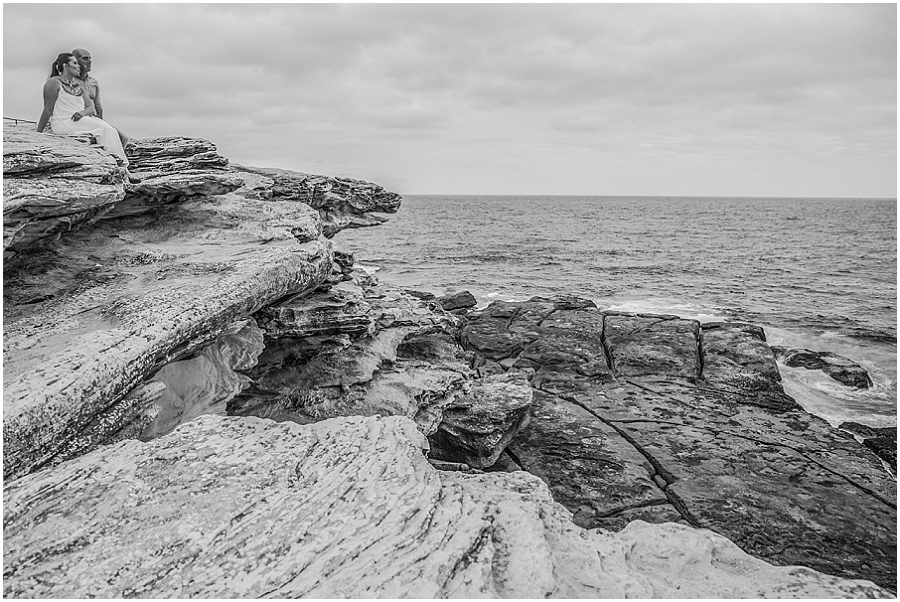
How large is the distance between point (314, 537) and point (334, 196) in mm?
14622

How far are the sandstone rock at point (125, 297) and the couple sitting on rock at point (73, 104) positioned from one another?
5.51 ft

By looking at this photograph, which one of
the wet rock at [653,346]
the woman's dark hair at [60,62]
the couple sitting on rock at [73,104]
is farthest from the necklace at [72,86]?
the wet rock at [653,346]

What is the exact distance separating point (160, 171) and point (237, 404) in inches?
211

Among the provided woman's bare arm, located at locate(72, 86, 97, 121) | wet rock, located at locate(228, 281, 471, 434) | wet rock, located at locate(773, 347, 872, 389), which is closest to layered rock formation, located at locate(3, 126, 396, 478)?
woman's bare arm, located at locate(72, 86, 97, 121)

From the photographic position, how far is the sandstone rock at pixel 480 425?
14.7 metres

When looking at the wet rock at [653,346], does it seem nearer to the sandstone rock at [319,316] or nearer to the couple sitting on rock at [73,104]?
the sandstone rock at [319,316]

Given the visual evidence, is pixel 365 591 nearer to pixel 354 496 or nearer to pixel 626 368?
pixel 354 496

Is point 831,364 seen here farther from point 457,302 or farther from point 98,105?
point 98,105

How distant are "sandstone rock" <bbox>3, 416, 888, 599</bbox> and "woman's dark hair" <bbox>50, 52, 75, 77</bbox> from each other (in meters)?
7.77

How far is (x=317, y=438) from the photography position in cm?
Result: 830

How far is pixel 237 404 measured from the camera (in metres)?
13.2

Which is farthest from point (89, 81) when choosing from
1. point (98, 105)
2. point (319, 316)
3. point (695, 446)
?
point (695, 446)

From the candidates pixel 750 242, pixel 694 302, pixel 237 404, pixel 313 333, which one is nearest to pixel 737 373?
pixel 313 333

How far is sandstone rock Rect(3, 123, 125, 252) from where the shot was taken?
855 centimetres
